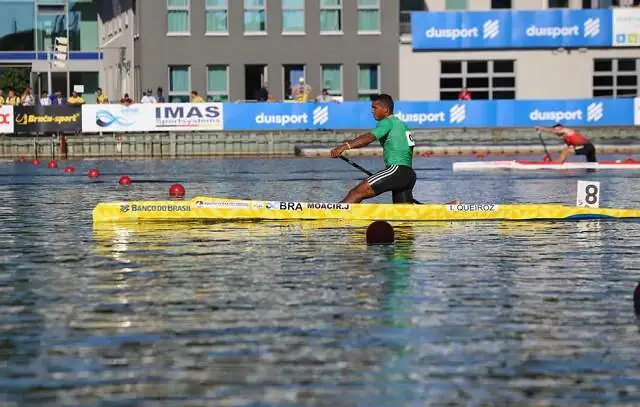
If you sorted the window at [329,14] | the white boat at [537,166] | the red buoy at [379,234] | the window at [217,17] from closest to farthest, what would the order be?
the red buoy at [379,234] → the white boat at [537,166] → the window at [217,17] → the window at [329,14]

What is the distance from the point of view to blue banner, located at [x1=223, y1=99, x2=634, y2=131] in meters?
54.8

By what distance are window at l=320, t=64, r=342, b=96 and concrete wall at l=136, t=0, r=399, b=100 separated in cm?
26

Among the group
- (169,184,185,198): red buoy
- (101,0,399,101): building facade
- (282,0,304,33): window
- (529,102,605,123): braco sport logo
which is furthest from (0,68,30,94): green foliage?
(169,184,185,198): red buoy

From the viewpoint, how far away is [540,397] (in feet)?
29.1

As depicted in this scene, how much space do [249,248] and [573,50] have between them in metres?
48.6

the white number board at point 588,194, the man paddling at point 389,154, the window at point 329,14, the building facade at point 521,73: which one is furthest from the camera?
the window at point 329,14

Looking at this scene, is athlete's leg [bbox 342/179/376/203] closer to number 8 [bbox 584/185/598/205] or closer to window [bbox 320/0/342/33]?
number 8 [bbox 584/185/598/205]

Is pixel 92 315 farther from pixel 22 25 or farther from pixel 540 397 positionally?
pixel 22 25

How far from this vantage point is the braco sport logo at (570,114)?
57031 millimetres

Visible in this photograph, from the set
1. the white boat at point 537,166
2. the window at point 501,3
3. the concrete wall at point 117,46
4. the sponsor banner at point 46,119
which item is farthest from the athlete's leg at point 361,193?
the concrete wall at point 117,46

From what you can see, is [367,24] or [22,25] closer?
[367,24]

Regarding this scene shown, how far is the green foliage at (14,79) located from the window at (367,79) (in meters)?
21.1

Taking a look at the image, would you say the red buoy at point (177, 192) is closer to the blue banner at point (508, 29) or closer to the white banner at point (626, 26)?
the blue banner at point (508, 29)

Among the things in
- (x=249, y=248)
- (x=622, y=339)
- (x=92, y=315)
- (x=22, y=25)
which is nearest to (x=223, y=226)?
(x=249, y=248)
